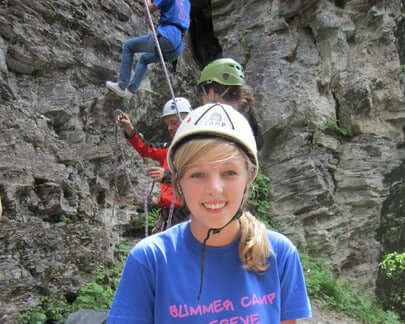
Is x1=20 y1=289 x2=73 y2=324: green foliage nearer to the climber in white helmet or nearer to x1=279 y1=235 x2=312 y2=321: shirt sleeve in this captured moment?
the climber in white helmet

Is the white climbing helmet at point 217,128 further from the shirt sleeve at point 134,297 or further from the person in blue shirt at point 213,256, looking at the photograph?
the shirt sleeve at point 134,297

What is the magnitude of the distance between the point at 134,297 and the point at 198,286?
0.21 metres

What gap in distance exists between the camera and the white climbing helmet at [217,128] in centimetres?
140

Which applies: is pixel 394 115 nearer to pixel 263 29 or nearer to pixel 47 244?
pixel 263 29

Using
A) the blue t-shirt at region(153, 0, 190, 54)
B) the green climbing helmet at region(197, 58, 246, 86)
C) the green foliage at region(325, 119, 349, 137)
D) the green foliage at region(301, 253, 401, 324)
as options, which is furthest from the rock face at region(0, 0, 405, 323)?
the green climbing helmet at region(197, 58, 246, 86)

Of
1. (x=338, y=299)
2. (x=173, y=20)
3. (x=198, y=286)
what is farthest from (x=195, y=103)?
(x=198, y=286)

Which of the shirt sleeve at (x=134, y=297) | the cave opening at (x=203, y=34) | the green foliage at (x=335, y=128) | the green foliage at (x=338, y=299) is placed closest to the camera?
the shirt sleeve at (x=134, y=297)

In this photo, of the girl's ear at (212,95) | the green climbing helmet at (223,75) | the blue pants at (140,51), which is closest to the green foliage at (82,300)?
the blue pants at (140,51)

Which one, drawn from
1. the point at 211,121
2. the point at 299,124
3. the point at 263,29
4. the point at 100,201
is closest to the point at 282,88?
the point at 299,124

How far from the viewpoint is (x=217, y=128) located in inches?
55.0

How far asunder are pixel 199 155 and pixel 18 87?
4.32 meters

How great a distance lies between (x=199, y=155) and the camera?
137 cm

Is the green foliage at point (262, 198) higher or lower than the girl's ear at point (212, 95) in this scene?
lower

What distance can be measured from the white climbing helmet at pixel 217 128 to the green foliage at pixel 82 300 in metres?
3.29
